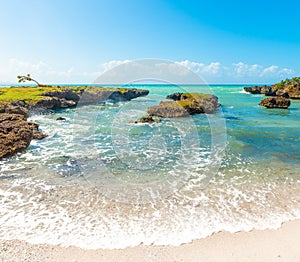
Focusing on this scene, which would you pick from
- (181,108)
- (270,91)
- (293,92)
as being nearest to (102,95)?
(181,108)

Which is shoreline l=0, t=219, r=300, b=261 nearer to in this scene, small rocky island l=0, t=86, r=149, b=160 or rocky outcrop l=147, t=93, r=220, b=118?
small rocky island l=0, t=86, r=149, b=160

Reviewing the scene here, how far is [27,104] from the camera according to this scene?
44438mm

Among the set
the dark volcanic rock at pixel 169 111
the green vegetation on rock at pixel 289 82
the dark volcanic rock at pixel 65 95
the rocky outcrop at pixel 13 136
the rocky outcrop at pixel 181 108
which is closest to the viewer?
the rocky outcrop at pixel 13 136

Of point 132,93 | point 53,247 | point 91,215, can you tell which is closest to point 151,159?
point 91,215

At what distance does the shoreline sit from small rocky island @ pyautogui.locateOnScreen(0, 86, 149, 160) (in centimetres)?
1144

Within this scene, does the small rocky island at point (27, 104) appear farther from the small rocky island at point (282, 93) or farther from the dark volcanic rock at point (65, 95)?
the small rocky island at point (282, 93)

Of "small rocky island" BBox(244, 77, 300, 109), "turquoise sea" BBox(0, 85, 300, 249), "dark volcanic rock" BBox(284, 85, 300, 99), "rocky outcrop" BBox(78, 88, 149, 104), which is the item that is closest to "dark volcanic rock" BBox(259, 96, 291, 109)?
"small rocky island" BBox(244, 77, 300, 109)

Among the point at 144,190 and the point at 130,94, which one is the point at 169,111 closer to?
the point at 144,190

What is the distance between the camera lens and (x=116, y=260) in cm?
743

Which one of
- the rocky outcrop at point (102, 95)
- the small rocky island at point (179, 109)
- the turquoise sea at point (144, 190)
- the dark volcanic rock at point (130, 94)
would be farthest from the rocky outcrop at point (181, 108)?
the dark volcanic rock at point (130, 94)

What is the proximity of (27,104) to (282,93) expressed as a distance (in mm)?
92092

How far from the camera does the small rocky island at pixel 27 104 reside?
19.1 meters

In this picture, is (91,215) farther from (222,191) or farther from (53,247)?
(222,191)

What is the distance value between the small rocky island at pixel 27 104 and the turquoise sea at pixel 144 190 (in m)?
1.35
